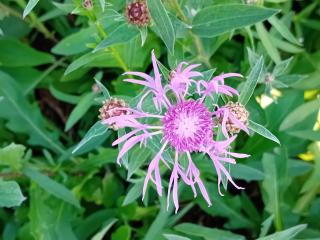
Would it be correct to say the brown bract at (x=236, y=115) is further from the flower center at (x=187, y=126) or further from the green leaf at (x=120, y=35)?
the green leaf at (x=120, y=35)

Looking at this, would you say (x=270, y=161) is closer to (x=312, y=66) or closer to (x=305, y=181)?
(x=305, y=181)

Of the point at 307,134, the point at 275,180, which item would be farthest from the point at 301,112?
the point at 275,180

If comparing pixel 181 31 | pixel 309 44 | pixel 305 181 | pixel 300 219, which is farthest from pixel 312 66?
pixel 181 31

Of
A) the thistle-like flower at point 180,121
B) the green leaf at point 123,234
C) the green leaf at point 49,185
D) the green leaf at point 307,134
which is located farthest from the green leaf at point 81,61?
the green leaf at point 307,134

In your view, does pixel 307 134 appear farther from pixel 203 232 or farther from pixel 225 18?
pixel 225 18

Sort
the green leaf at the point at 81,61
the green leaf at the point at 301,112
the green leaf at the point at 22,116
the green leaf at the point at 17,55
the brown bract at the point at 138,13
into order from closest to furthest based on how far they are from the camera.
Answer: the brown bract at the point at 138,13 < the green leaf at the point at 81,61 < the green leaf at the point at 301,112 < the green leaf at the point at 22,116 < the green leaf at the point at 17,55
